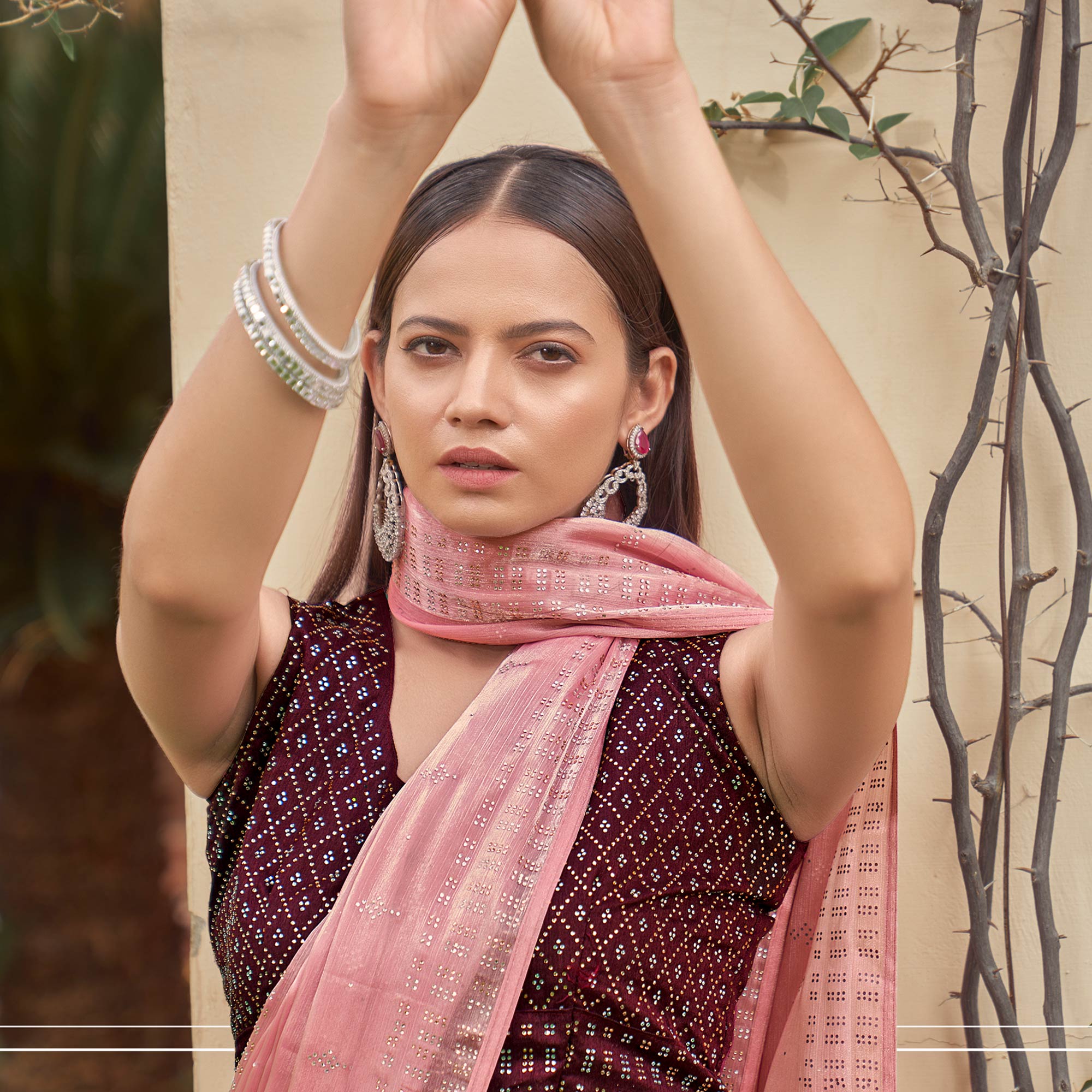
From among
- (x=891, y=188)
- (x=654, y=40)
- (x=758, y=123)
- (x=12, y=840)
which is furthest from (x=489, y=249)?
(x=12, y=840)

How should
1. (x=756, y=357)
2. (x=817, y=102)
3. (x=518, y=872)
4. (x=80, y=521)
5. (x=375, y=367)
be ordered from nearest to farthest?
(x=756, y=357) < (x=518, y=872) < (x=375, y=367) < (x=817, y=102) < (x=80, y=521)

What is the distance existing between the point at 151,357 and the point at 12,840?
46.6 inches

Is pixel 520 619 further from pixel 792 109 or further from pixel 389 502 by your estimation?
pixel 792 109

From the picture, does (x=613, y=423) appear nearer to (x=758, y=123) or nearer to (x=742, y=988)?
(x=742, y=988)

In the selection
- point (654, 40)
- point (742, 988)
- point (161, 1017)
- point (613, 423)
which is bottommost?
point (161, 1017)

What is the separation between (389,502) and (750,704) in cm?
42

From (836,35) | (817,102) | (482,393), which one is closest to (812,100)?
(817,102)

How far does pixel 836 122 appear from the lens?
159 cm

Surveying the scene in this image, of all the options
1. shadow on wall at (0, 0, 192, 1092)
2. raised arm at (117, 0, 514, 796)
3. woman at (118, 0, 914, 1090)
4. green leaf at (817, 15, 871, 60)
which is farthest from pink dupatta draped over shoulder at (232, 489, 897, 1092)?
shadow on wall at (0, 0, 192, 1092)

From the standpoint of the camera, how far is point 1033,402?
167cm

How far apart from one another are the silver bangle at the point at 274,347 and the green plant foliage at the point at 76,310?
1766 millimetres

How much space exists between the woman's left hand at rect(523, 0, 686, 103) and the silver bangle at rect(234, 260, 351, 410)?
0.26 m

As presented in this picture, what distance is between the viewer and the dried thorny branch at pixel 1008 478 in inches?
62.4

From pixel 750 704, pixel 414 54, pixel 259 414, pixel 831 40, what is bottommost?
pixel 750 704
